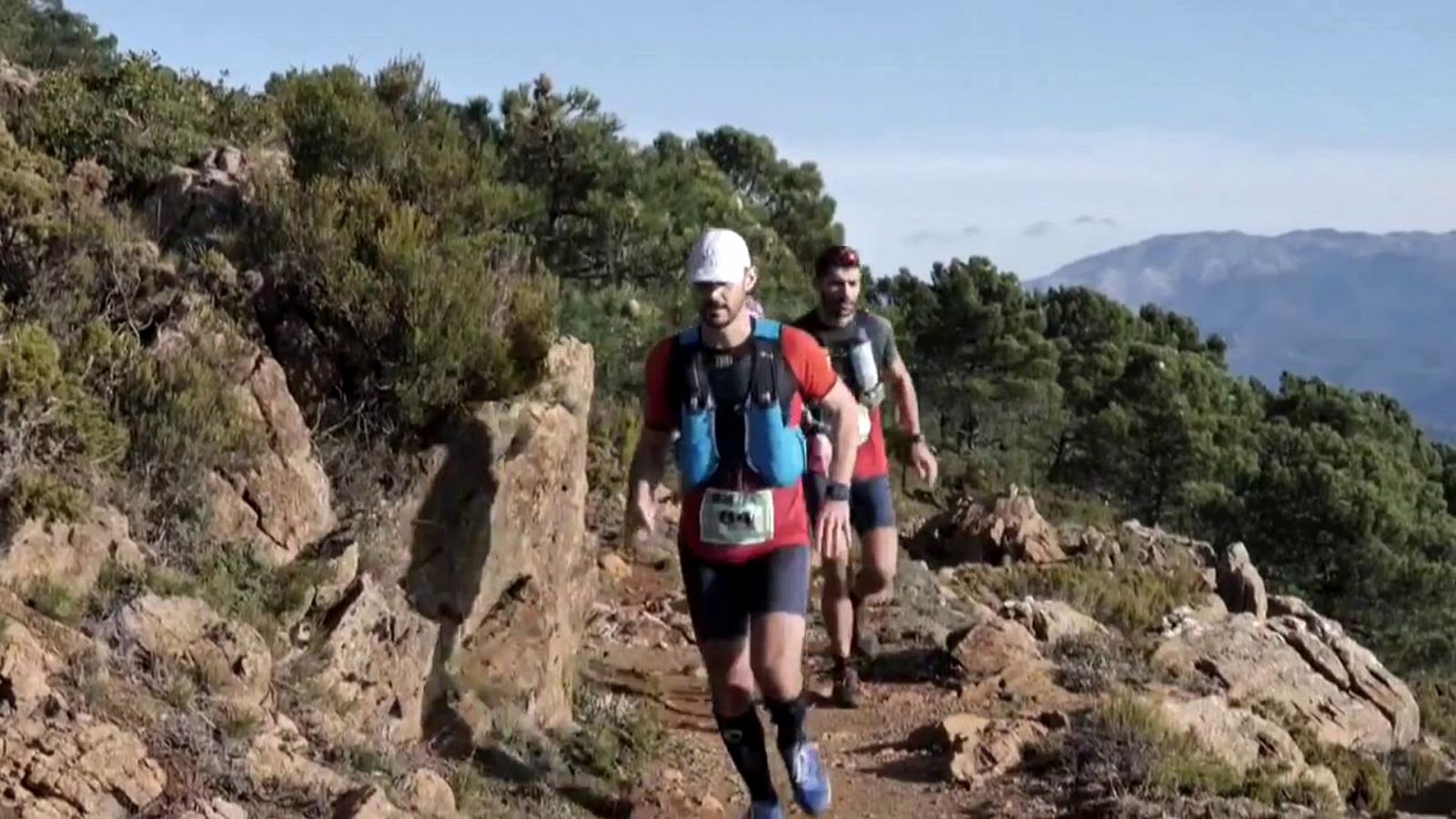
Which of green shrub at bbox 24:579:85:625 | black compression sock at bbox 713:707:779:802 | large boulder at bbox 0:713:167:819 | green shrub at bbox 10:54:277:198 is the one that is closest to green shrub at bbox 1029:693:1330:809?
black compression sock at bbox 713:707:779:802

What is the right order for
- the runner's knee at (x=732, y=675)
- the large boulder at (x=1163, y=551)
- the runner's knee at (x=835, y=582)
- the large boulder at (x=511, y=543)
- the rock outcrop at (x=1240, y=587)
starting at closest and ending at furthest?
1. the runner's knee at (x=732, y=675)
2. the large boulder at (x=511, y=543)
3. the runner's knee at (x=835, y=582)
4. the rock outcrop at (x=1240, y=587)
5. the large boulder at (x=1163, y=551)

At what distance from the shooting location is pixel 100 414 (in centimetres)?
536

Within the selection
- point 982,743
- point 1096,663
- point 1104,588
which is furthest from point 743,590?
point 1104,588

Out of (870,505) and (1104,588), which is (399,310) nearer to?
(870,505)

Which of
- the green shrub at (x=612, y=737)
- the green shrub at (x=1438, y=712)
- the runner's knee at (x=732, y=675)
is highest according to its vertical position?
the runner's knee at (x=732, y=675)

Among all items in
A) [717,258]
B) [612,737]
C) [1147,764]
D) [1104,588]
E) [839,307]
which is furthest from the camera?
[1104,588]

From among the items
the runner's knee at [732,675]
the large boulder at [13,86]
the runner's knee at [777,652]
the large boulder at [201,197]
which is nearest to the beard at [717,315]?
the runner's knee at [777,652]

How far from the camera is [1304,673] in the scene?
9828 mm

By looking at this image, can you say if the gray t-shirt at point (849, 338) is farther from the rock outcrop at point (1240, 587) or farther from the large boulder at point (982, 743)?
the rock outcrop at point (1240, 587)

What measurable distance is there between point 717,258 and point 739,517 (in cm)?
88

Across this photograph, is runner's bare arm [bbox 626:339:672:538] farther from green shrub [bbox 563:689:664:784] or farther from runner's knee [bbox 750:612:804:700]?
green shrub [bbox 563:689:664:784]

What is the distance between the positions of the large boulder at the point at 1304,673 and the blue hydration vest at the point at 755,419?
15.4 ft

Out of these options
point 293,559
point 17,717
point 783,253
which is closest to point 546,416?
point 293,559

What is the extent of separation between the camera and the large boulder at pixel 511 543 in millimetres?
6273
